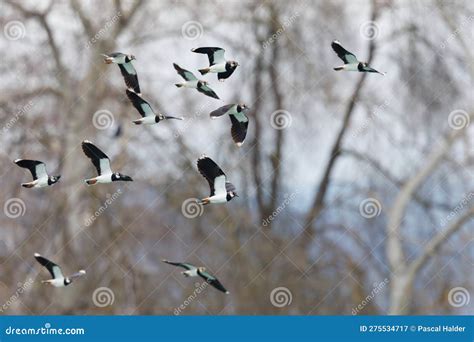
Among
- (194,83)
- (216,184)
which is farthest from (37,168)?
(216,184)

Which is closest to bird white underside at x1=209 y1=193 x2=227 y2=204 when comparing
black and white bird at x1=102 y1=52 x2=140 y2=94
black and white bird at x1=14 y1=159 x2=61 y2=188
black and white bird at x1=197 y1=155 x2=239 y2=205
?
black and white bird at x1=197 y1=155 x2=239 y2=205

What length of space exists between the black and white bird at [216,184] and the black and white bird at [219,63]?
793 mm

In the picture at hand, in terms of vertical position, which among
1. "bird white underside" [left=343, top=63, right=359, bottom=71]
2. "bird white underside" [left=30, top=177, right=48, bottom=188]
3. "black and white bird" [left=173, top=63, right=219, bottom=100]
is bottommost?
"bird white underside" [left=30, top=177, right=48, bottom=188]

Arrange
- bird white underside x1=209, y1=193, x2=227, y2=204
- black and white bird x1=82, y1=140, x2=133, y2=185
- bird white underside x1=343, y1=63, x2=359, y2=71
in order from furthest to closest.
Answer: bird white underside x1=343, y1=63, x2=359, y2=71, black and white bird x1=82, y1=140, x2=133, y2=185, bird white underside x1=209, y1=193, x2=227, y2=204

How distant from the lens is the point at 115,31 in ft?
47.3

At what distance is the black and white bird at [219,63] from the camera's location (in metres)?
8.57

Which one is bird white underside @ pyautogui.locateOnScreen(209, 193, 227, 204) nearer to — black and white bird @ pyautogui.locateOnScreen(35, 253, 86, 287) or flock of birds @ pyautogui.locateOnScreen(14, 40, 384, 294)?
flock of birds @ pyautogui.locateOnScreen(14, 40, 384, 294)

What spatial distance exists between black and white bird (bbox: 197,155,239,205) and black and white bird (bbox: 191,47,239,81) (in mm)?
793

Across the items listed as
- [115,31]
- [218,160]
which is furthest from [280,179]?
[115,31]

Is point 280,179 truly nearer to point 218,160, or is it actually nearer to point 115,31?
point 218,160

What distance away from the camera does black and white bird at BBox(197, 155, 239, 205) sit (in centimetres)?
801

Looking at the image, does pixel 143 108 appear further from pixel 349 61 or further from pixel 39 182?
pixel 349 61

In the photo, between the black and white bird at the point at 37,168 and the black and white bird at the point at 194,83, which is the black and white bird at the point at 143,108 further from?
the black and white bird at the point at 37,168

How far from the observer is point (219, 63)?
8656 millimetres
